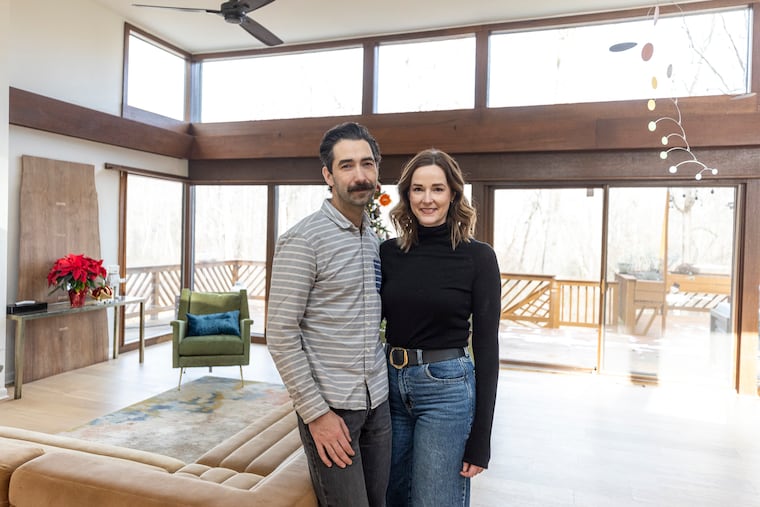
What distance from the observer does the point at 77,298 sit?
4.88 meters

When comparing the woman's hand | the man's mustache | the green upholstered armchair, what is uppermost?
the man's mustache

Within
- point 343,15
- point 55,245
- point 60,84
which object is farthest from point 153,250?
point 343,15

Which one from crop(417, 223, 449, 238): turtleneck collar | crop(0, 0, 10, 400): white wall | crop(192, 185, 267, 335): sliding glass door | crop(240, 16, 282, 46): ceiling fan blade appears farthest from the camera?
crop(192, 185, 267, 335): sliding glass door

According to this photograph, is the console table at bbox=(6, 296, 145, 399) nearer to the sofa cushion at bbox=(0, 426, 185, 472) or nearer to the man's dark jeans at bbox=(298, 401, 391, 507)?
the sofa cushion at bbox=(0, 426, 185, 472)

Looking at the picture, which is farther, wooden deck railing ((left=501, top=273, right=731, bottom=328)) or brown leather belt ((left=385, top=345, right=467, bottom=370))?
wooden deck railing ((left=501, top=273, right=731, bottom=328))

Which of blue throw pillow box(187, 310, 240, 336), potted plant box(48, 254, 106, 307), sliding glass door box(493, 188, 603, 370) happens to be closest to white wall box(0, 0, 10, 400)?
potted plant box(48, 254, 106, 307)

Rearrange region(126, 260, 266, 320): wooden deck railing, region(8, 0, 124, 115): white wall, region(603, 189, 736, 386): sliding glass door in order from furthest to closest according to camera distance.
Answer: region(126, 260, 266, 320): wooden deck railing, region(603, 189, 736, 386): sliding glass door, region(8, 0, 124, 115): white wall

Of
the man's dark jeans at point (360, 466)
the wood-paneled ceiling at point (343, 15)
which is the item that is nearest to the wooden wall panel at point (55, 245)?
the wood-paneled ceiling at point (343, 15)

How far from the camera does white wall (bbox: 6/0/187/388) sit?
4.54 m

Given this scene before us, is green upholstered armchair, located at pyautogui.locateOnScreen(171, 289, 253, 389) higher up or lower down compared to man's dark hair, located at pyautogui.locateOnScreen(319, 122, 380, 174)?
lower down

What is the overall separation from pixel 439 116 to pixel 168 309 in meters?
4.20

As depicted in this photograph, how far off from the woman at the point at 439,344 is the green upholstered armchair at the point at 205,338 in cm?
344

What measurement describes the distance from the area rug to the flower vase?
125cm

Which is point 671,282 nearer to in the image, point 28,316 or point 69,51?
point 28,316
